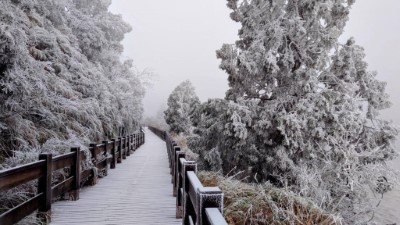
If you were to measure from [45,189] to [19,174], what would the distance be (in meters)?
1.01

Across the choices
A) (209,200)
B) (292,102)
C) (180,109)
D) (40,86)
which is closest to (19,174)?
(209,200)

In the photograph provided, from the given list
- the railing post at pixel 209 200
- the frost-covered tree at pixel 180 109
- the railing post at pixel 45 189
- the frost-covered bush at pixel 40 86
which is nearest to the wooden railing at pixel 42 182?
the railing post at pixel 45 189

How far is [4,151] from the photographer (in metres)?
8.40

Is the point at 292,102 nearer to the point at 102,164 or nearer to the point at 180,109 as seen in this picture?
the point at 102,164

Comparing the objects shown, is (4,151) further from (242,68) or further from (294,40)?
(294,40)

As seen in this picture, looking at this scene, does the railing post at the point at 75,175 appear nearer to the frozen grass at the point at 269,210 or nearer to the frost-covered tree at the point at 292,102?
the frozen grass at the point at 269,210

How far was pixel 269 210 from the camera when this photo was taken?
19.1 ft

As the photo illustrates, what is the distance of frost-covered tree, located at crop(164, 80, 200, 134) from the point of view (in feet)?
146

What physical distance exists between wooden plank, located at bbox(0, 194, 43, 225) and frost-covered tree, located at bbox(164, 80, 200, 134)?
38409 millimetres

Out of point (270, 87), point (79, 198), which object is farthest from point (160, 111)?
point (79, 198)

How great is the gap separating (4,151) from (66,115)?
239 centimetres

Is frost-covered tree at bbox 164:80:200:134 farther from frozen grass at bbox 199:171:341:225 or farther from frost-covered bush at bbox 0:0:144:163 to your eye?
frozen grass at bbox 199:171:341:225


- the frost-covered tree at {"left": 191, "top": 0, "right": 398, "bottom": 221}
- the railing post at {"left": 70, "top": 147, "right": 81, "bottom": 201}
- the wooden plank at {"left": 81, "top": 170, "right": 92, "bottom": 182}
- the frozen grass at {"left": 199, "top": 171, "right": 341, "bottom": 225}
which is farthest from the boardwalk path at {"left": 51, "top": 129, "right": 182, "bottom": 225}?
the frost-covered tree at {"left": 191, "top": 0, "right": 398, "bottom": 221}

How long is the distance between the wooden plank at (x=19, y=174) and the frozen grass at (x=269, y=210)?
2814 mm
